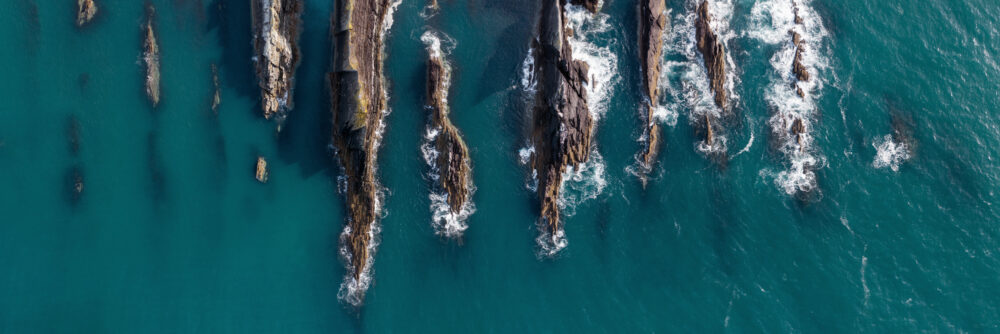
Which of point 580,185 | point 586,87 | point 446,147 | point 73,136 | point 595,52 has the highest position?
point 595,52

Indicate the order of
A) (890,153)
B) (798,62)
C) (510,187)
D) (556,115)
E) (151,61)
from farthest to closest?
(151,61) < (798,62) < (510,187) < (556,115) < (890,153)

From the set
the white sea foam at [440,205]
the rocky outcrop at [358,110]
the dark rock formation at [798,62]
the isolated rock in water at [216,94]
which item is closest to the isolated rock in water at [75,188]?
the isolated rock in water at [216,94]

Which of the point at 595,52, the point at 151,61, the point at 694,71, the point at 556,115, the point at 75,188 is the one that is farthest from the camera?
the point at 151,61

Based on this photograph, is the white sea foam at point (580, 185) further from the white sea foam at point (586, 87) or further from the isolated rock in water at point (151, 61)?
the isolated rock in water at point (151, 61)

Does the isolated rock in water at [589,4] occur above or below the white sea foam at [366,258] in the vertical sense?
above

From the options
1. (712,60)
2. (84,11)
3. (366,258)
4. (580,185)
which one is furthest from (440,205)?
(84,11)

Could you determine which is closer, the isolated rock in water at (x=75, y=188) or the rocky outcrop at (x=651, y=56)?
the rocky outcrop at (x=651, y=56)

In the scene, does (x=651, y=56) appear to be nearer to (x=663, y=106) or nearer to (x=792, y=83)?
(x=663, y=106)
